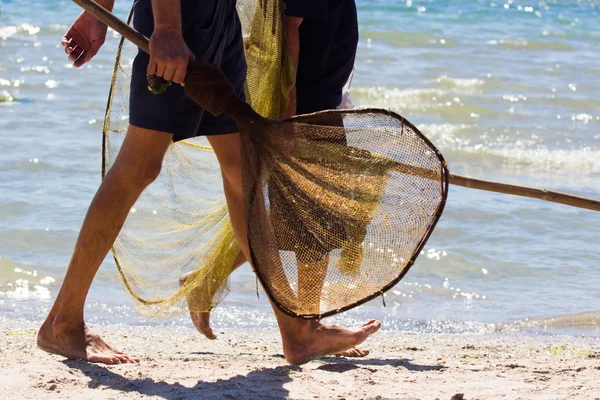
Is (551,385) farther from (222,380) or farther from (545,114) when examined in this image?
(545,114)

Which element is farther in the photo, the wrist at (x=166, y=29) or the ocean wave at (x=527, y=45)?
the ocean wave at (x=527, y=45)

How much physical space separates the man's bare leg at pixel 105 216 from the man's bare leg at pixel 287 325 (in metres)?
0.25

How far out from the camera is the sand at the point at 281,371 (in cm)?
305

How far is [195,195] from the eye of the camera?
3939mm

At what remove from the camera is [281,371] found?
3408 millimetres

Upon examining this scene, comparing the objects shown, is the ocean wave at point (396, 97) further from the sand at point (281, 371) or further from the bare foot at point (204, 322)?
the bare foot at point (204, 322)

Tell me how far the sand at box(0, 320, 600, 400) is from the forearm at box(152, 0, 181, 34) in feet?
3.96

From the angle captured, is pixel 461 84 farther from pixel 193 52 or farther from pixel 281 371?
pixel 193 52

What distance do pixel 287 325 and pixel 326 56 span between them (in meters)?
1.08

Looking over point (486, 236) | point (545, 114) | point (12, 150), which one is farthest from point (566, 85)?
point (12, 150)

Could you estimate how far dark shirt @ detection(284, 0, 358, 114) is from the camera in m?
3.52

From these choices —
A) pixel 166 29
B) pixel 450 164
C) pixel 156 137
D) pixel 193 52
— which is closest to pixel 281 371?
pixel 156 137

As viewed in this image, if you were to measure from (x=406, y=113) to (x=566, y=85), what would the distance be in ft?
9.07

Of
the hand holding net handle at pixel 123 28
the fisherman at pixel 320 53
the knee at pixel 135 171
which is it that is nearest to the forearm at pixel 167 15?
the hand holding net handle at pixel 123 28
